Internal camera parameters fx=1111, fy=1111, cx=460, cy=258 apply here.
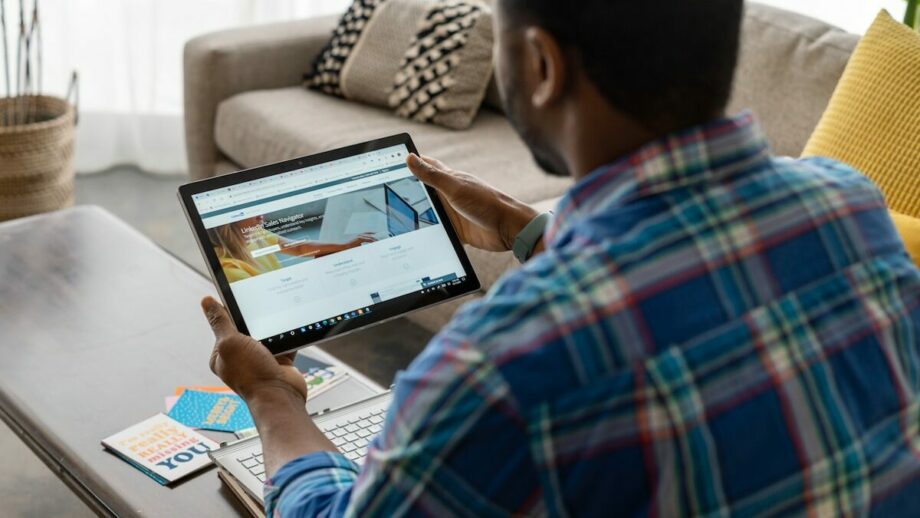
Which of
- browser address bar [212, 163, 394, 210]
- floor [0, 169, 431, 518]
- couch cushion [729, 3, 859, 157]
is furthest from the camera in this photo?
couch cushion [729, 3, 859, 157]

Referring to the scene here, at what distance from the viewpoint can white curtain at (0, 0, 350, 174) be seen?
348cm

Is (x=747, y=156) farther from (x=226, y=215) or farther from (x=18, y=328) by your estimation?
(x=18, y=328)

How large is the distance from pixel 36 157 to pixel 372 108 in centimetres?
89

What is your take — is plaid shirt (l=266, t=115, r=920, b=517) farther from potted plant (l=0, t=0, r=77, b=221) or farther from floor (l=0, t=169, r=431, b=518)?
potted plant (l=0, t=0, r=77, b=221)

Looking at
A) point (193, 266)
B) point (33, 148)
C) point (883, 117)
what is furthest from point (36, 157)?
point (883, 117)

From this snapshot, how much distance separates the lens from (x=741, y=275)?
776 millimetres

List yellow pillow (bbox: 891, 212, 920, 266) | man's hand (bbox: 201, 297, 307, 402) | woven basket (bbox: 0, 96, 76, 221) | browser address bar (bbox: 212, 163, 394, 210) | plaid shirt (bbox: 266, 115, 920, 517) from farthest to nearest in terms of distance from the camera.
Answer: woven basket (bbox: 0, 96, 76, 221)
yellow pillow (bbox: 891, 212, 920, 266)
browser address bar (bbox: 212, 163, 394, 210)
man's hand (bbox: 201, 297, 307, 402)
plaid shirt (bbox: 266, 115, 920, 517)

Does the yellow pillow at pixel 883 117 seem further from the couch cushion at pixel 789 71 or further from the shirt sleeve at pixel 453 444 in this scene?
the shirt sleeve at pixel 453 444

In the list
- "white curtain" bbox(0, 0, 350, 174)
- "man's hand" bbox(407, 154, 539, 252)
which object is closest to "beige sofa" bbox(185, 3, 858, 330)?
"white curtain" bbox(0, 0, 350, 174)

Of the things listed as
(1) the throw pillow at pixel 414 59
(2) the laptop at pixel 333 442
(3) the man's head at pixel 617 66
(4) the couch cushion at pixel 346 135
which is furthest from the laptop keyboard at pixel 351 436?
(1) the throw pillow at pixel 414 59

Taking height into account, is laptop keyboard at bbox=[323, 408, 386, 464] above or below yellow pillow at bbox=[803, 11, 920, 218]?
below

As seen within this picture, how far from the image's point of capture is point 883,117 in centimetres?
175

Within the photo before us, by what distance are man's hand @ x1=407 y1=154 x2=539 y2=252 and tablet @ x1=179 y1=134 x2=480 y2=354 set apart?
0.03 metres

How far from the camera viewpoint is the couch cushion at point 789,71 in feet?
7.35
